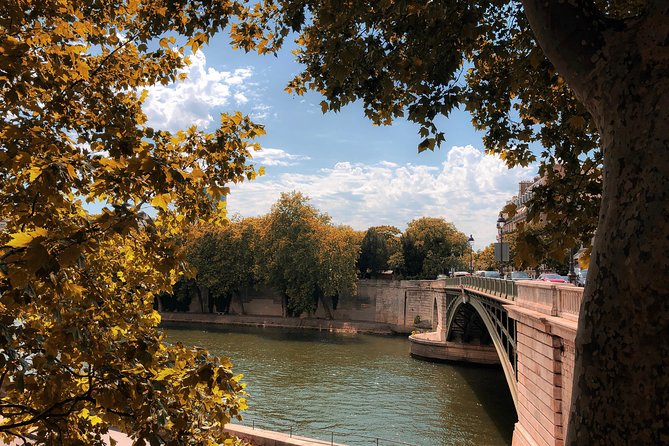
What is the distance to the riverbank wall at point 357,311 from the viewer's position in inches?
1965

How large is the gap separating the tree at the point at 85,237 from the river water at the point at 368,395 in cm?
1018

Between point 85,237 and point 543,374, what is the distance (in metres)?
11.4

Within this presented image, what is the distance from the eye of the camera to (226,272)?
55.3 m

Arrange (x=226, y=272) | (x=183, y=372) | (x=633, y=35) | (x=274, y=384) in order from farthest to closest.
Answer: (x=226, y=272) → (x=274, y=384) → (x=183, y=372) → (x=633, y=35)

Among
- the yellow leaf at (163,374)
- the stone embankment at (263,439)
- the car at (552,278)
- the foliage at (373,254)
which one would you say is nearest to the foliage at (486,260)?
the foliage at (373,254)

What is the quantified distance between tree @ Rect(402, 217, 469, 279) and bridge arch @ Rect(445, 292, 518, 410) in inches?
978

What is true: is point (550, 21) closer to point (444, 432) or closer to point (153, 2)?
point (153, 2)

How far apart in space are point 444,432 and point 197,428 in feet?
55.8

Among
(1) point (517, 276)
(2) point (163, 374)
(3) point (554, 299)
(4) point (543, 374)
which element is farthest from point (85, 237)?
(1) point (517, 276)

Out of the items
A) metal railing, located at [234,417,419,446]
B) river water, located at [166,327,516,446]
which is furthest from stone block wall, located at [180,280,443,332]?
metal railing, located at [234,417,419,446]

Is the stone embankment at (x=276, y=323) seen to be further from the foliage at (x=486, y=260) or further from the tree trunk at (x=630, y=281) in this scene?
the tree trunk at (x=630, y=281)

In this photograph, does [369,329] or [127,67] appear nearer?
[127,67]

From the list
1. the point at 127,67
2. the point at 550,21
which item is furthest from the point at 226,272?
the point at 550,21

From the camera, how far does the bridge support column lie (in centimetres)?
1040
